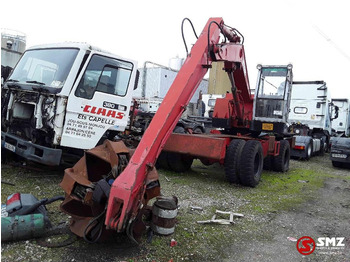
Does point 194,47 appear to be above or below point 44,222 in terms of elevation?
above

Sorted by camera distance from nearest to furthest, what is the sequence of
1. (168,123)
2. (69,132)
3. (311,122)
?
(168,123) < (69,132) < (311,122)

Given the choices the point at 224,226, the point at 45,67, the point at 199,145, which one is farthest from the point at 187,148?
the point at 45,67

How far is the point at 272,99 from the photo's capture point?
730 centimetres

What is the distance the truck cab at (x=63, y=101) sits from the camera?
4.71 metres

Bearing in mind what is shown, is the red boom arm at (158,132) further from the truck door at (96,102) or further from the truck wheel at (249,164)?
the truck wheel at (249,164)

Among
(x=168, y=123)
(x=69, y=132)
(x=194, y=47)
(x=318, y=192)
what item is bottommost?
(x=318, y=192)

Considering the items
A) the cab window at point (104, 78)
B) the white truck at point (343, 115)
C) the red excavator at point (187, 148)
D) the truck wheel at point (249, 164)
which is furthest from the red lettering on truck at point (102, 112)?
the white truck at point (343, 115)

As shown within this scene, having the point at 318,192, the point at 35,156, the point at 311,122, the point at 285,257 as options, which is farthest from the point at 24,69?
the point at 311,122

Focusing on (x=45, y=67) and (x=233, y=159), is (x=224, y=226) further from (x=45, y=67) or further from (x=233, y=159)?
(x=45, y=67)

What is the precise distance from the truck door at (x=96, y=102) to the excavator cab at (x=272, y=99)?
3.60 meters

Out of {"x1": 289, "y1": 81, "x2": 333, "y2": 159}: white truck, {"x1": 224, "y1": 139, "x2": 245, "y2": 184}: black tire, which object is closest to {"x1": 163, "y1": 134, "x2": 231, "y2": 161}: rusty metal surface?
{"x1": 224, "y1": 139, "x2": 245, "y2": 184}: black tire

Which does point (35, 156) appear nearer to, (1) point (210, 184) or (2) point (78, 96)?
(2) point (78, 96)

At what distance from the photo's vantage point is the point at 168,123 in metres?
3.56

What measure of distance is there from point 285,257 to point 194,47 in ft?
10.0
